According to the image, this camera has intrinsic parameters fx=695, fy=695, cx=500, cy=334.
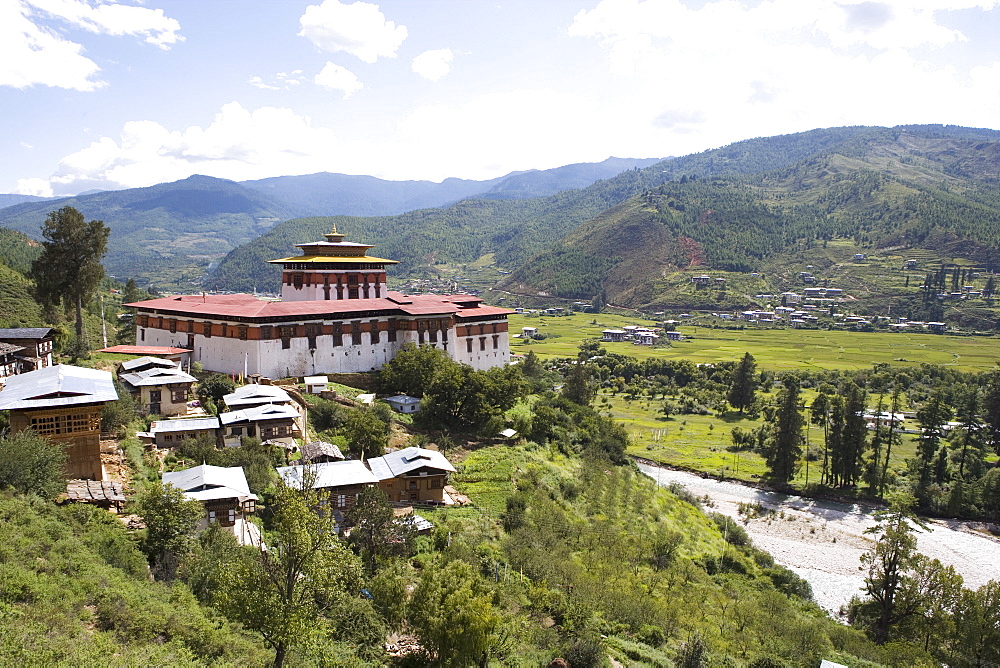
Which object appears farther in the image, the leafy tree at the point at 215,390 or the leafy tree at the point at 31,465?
the leafy tree at the point at 215,390

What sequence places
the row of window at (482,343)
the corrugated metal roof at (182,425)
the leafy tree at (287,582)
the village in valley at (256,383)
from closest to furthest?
the leafy tree at (287,582)
the village in valley at (256,383)
the corrugated metal roof at (182,425)
the row of window at (482,343)

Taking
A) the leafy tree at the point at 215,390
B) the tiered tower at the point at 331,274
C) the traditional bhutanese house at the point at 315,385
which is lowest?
the traditional bhutanese house at the point at 315,385

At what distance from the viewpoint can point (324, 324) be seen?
4625cm

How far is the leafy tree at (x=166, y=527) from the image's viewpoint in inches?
782

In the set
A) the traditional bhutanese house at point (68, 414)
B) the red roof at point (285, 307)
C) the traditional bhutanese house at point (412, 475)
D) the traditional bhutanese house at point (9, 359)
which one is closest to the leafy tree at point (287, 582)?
the traditional bhutanese house at point (68, 414)

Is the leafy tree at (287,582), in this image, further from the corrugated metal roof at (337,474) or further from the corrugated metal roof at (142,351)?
the corrugated metal roof at (142,351)

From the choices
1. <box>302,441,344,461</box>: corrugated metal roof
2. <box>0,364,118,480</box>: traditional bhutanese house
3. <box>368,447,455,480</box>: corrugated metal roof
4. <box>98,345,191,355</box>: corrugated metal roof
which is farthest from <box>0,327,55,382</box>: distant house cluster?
<box>368,447,455,480</box>: corrugated metal roof

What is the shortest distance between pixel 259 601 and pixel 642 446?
178 feet

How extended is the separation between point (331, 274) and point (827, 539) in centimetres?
4104

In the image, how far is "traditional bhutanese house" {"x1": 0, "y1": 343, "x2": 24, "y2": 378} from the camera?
3256 cm

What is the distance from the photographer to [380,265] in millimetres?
58375

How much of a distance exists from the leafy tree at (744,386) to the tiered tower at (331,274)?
144 feet

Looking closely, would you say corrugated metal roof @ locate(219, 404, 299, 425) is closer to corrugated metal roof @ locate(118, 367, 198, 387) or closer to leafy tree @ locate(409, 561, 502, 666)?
corrugated metal roof @ locate(118, 367, 198, 387)

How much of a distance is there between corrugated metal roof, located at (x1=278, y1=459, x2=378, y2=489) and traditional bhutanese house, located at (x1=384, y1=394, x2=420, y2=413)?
42.9 ft
